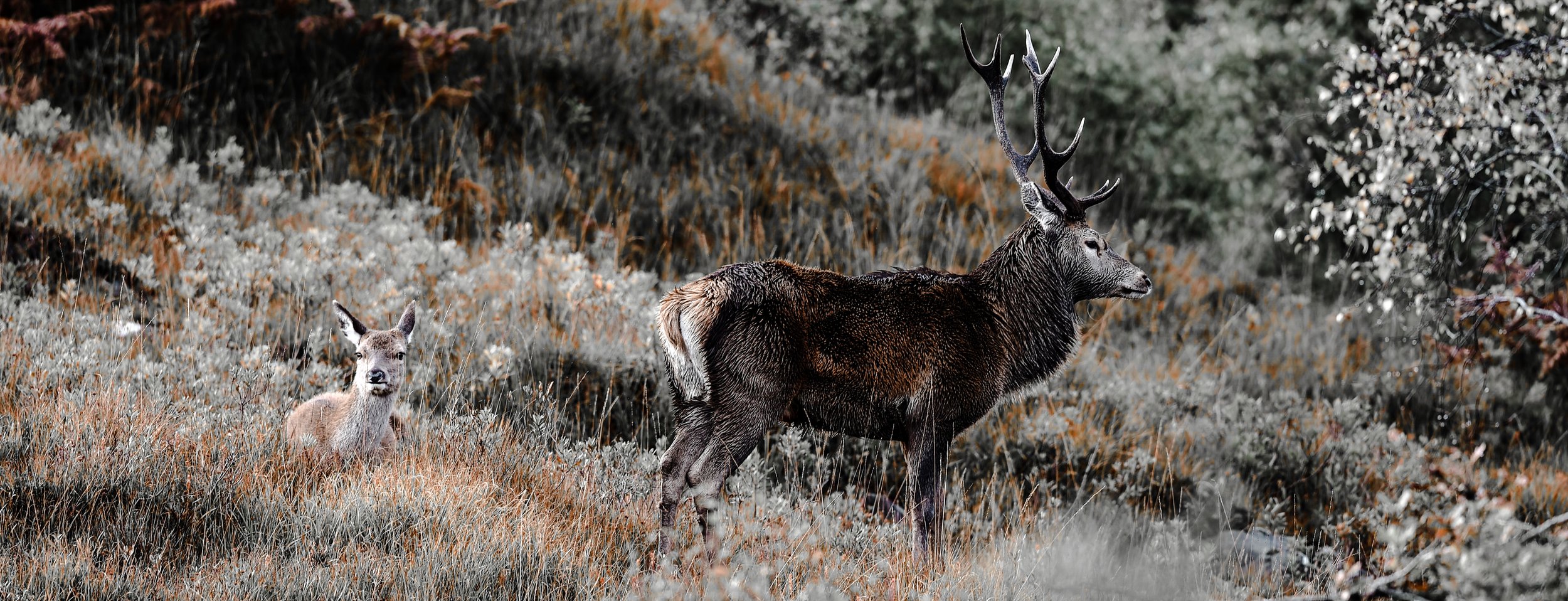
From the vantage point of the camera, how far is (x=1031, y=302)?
5.48 meters

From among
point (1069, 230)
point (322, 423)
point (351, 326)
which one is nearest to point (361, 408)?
point (322, 423)

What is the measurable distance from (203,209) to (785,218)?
431cm

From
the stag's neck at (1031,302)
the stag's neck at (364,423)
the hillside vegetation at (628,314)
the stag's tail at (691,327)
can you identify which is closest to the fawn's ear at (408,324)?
the stag's neck at (364,423)

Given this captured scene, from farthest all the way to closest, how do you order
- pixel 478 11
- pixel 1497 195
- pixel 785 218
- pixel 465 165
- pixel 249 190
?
pixel 478 11, pixel 785 218, pixel 465 165, pixel 249 190, pixel 1497 195

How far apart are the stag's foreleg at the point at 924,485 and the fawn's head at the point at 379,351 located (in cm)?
224

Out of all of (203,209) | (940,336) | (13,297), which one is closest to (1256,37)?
(940,336)

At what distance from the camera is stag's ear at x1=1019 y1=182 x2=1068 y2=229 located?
543 cm

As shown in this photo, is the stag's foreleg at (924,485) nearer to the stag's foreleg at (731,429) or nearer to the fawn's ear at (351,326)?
the stag's foreleg at (731,429)

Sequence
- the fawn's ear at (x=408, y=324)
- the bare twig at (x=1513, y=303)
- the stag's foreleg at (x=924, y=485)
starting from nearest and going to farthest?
the stag's foreleg at (x=924, y=485) → the fawn's ear at (x=408, y=324) → the bare twig at (x=1513, y=303)

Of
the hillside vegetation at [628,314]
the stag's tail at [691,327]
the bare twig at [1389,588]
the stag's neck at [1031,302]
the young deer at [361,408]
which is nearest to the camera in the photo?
the bare twig at [1389,588]

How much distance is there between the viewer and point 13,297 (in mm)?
5965

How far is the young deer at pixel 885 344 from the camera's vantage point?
15.4ft

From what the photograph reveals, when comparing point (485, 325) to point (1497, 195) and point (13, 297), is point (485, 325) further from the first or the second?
point (1497, 195)

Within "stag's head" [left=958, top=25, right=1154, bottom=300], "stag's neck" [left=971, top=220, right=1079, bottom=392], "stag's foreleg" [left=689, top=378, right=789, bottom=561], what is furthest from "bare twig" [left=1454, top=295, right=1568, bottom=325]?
"stag's foreleg" [left=689, top=378, right=789, bottom=561]
